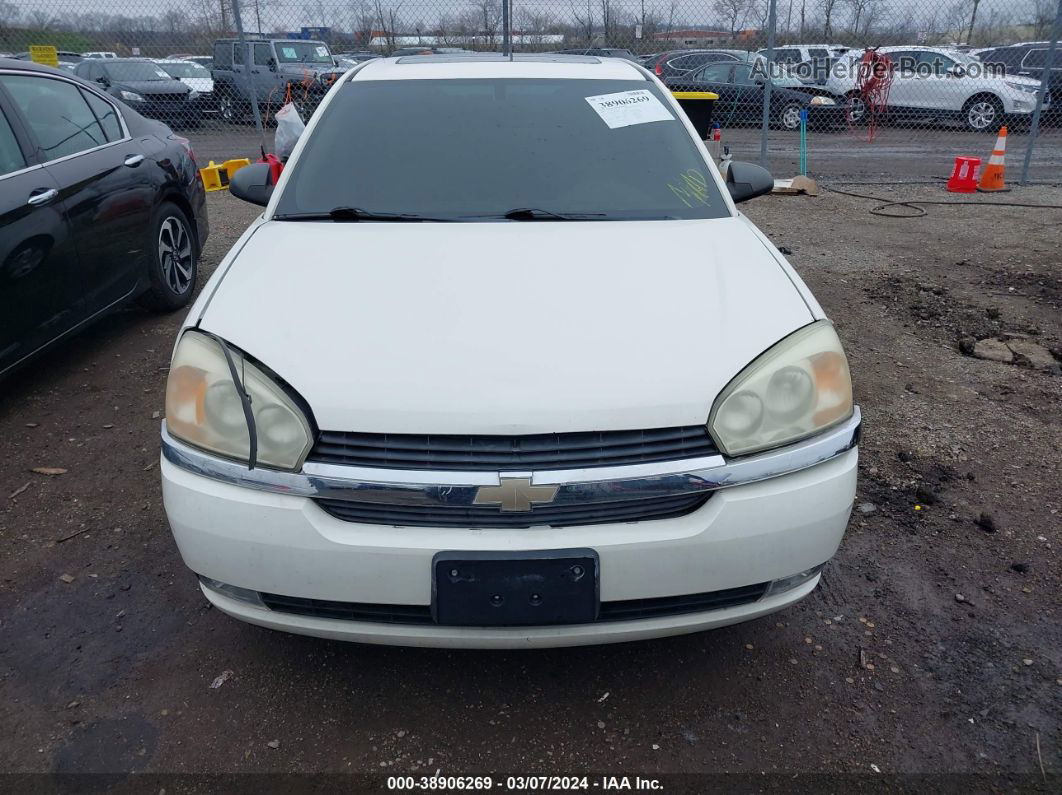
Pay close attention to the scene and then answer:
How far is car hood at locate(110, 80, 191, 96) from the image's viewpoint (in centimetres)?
1451

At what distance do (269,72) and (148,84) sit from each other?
86.9 inches

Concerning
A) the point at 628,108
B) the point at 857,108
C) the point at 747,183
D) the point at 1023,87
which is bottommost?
the point at 857,108

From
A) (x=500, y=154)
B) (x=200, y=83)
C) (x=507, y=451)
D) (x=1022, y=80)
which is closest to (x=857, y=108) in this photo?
(x=1022, y=80)

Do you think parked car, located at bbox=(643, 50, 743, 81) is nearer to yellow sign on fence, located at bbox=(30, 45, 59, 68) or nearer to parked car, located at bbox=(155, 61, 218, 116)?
parked car, located at bbox=(155, 61, 218, 116)

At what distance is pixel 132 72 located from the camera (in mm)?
14758

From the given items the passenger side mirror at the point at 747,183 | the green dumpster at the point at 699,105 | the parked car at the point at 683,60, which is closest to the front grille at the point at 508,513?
the passenger side mirror at the point at 747,183

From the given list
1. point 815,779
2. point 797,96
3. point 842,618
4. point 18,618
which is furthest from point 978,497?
point 797,96

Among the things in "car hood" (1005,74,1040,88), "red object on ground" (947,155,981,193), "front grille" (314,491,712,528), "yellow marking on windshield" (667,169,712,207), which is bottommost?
"red object on ground" (947,155,981,193)

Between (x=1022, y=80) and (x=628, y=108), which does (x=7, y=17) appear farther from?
(x=1022, y=80)

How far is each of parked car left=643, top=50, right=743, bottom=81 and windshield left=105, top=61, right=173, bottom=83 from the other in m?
9.48

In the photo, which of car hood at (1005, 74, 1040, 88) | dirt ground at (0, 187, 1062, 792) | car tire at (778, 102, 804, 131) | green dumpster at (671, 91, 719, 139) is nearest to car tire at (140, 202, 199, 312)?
dirt ground at (0, 187, 1062, 792)

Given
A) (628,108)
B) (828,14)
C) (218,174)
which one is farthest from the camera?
(828,14)

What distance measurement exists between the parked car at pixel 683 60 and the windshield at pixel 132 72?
373 inches

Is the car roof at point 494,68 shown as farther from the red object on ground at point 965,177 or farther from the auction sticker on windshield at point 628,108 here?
the red object on ground at point 965,177
